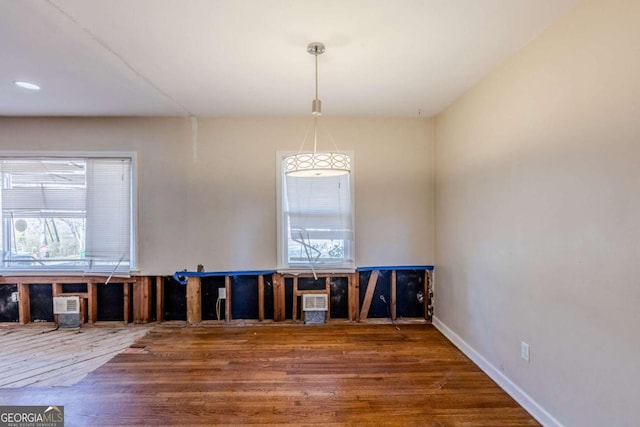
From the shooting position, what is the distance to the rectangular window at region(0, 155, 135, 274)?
3.74 metres

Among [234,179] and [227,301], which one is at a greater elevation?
[234,179]

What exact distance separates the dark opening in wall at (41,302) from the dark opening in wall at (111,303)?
22.9 inches

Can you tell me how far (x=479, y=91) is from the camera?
2.82 meters

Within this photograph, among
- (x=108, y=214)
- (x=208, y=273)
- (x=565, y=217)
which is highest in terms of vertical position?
(x=108, y=214)

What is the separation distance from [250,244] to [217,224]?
47cm

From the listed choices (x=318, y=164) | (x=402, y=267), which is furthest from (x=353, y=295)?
(x=318, y=164)

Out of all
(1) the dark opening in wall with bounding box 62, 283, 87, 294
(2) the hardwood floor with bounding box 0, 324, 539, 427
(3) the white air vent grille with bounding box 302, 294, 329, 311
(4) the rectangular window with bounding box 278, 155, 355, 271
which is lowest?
(2) the hardwood floor with bounding box 0, 324, 539, 427

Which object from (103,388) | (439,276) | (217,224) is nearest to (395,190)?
(439,276)

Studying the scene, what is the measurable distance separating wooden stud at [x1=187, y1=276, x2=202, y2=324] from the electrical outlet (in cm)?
334

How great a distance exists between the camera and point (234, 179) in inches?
151

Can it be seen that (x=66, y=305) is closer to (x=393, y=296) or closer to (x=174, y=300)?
(x=174, y=300)

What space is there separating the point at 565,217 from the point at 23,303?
5.50 m

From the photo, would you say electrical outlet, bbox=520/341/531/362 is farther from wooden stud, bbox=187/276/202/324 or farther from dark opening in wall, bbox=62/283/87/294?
dark opening in wall, bbox=62/283/87/294

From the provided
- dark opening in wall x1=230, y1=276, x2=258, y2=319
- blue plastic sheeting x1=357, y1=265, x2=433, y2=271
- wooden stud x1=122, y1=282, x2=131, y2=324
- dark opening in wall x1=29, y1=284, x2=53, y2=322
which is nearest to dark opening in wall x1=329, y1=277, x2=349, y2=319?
blue plastic sheeting x1=357, y1=265, x2=433, y2=271
